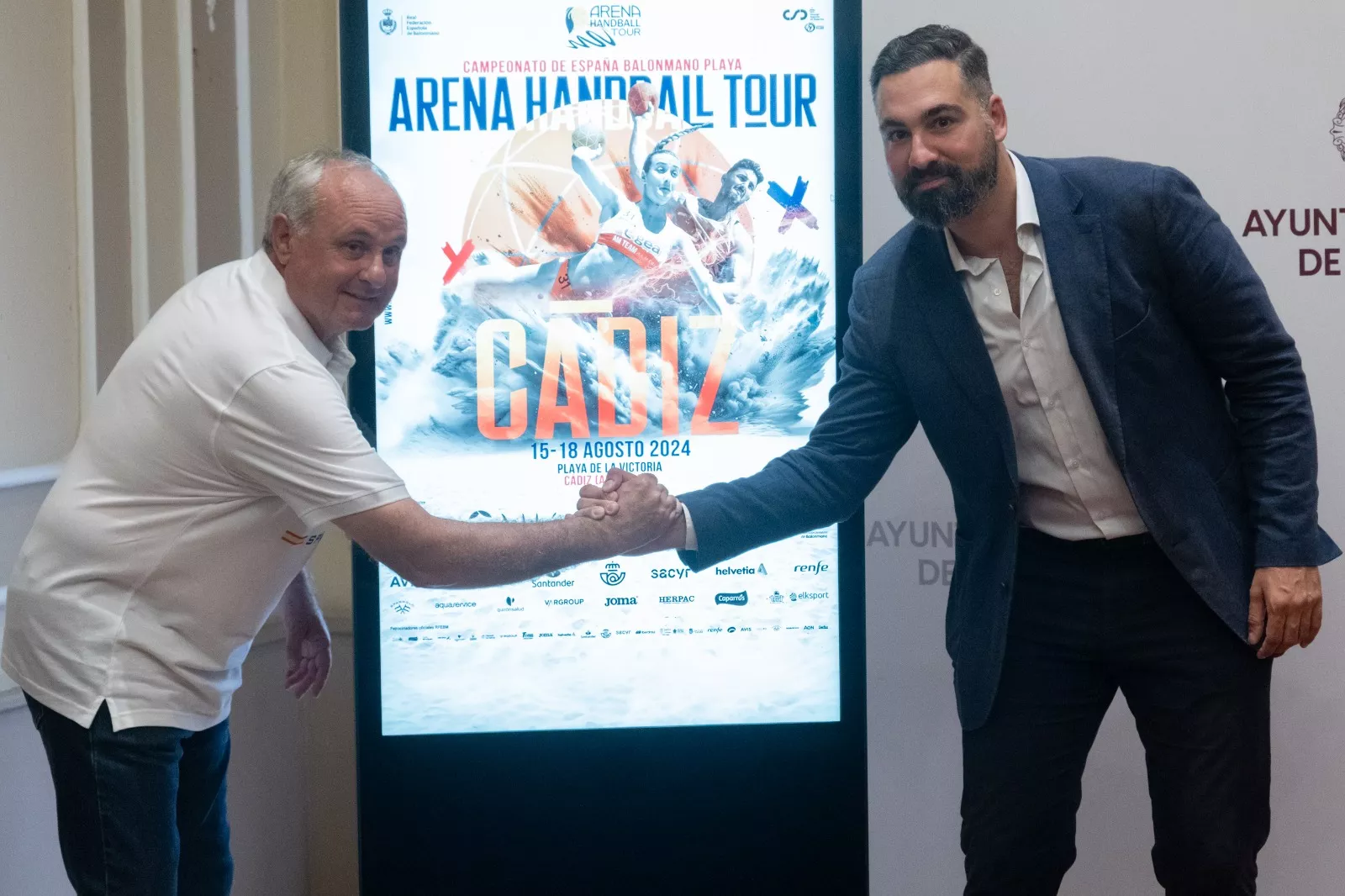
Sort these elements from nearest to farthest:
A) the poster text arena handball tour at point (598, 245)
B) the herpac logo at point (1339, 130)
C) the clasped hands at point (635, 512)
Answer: the clasped hands at point (635, 512)
the poster text arena handball tour at point (598, 245)
the herpac logo at point (1339, 130)

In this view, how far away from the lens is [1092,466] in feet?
6.25

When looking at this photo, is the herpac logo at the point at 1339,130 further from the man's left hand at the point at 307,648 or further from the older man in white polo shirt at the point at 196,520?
the man's left hand at the point at 307,648

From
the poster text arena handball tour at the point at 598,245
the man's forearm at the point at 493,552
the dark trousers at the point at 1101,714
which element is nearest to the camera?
the man's forearm at the point at 493,552

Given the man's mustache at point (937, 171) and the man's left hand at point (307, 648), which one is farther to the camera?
the man's left hand at point (307, 648)

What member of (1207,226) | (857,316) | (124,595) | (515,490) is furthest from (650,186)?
(124,595)

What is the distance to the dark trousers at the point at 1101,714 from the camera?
1.88m

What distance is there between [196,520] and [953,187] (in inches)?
50.6

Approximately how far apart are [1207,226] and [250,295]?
1494 millimetres

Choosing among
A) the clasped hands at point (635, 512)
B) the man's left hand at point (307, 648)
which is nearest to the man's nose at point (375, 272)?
the clasped hands at point (635, 512)

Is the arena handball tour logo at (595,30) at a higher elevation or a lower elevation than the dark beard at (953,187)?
higher

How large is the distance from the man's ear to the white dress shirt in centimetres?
112

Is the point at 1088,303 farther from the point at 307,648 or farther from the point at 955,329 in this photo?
the point at 307,648

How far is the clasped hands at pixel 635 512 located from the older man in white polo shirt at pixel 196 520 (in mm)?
267

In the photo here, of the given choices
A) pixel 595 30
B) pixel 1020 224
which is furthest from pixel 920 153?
pixel 595 30
